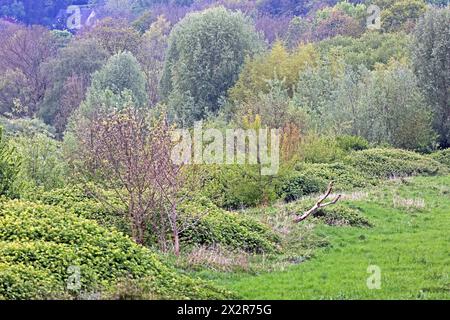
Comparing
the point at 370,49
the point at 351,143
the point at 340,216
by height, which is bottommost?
the point at 340,216

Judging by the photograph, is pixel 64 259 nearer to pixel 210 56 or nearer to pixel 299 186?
pixel 299 186

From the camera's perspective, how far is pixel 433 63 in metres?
36.5

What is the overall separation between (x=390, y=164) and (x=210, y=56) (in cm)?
1803

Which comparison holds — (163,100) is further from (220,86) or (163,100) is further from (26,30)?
(26,30)

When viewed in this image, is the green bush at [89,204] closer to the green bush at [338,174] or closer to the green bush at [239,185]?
the green bush at [239,185]

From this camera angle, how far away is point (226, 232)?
623 inches

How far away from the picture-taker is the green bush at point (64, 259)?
9.86 meters

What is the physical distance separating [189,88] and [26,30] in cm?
2969

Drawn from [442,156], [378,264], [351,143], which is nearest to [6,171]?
[378,264]

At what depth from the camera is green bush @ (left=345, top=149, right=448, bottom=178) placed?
2936 cm

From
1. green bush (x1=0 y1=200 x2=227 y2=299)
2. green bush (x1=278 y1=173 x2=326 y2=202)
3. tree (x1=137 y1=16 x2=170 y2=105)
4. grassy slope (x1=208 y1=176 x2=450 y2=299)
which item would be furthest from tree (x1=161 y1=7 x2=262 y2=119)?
green bush (x1=0 y1=200 x2=227 y2=299)

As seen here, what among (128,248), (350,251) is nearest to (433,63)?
(350,251)
